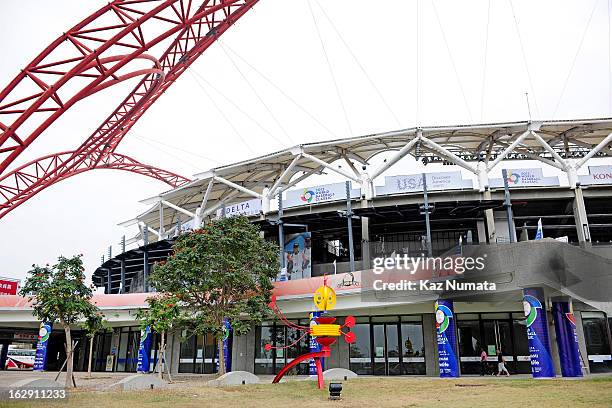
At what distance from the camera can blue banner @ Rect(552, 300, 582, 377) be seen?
23.5 metres

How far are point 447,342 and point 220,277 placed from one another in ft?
39.7

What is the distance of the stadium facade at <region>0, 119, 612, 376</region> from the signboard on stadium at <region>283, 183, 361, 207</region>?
81 millimetres

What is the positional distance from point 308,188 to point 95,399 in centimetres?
2254

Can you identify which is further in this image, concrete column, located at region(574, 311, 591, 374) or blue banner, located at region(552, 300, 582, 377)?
concrete column, located at region(574, 311, 591, 374)

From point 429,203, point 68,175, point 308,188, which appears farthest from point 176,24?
point 68,175

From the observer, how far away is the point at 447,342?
24.5 m

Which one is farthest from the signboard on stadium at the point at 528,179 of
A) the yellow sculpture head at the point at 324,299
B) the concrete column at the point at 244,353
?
the concrete column at the point at 244,353

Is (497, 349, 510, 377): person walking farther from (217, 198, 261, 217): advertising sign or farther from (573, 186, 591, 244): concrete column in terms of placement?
(217, 198, 261, 217): advertising sign

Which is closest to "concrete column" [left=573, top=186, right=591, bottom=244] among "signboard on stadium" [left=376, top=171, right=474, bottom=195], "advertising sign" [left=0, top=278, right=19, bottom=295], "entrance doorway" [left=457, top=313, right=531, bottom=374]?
"signboard on stadium" [left=376, top=171, right=474, bottom=195]

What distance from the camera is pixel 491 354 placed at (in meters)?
28.3

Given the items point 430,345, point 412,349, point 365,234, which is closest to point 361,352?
point 412,349

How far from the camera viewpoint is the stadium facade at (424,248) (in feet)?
78.9

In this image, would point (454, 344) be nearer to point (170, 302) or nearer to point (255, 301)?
point (255, 301)

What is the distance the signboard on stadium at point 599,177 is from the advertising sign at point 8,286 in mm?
61156
